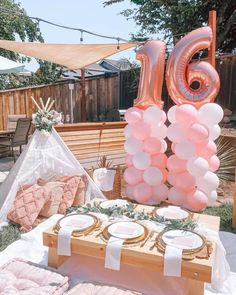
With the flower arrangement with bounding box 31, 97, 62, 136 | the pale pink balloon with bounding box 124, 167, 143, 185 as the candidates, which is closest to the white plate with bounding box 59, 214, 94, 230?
the flower arrangement with bounding box 31, 97, 62, 136

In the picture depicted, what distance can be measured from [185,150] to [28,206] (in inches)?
77.8

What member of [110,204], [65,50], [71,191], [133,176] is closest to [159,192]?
Result: [133,176]

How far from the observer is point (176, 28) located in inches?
371

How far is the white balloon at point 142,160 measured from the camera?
3.98m

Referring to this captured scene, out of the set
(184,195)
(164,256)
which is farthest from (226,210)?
(164,256)

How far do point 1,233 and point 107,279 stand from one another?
59.2 inches

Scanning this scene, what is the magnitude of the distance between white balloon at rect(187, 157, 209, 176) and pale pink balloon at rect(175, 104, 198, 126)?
453 millimetres

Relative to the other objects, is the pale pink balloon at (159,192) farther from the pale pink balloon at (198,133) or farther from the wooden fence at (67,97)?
the wooden fence at (67,97)

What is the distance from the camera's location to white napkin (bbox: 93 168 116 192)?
4.27m

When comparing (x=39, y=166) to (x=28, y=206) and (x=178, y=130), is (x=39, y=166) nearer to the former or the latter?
(x=28, y=206)

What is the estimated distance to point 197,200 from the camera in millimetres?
3842

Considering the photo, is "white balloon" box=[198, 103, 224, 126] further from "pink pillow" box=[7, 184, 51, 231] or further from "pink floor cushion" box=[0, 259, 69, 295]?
"pink floor cushion" box=[0, 259, 69, 295]

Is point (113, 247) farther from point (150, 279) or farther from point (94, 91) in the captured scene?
point (94, 91)

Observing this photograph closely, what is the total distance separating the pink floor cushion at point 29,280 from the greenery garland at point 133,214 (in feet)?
1.87
